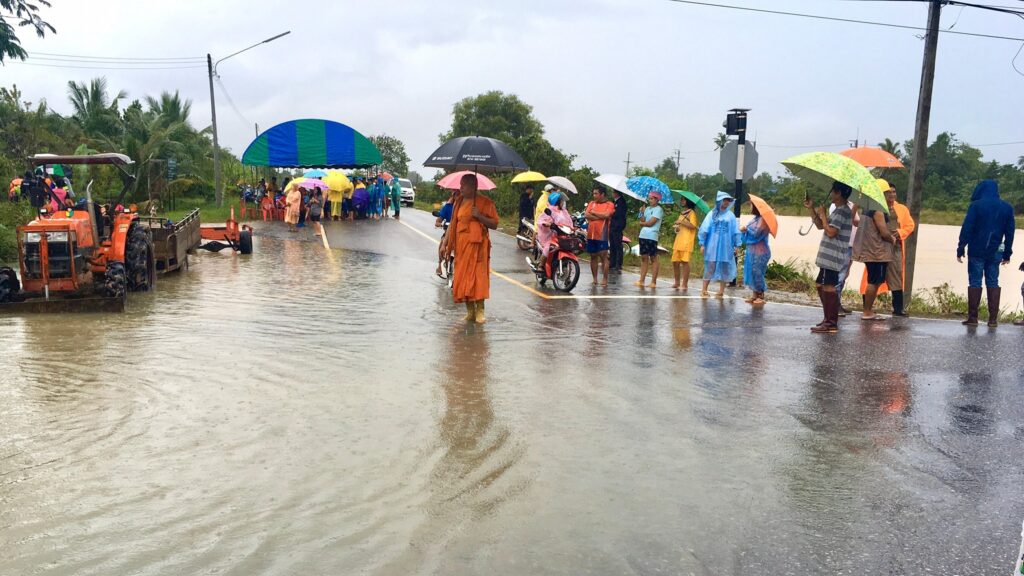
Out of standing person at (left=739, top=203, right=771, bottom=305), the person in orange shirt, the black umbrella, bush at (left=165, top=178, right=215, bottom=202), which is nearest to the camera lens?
the person in orange shirt

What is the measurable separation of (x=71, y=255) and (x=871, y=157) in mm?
11326

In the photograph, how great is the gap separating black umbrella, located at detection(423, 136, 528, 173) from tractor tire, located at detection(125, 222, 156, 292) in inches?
217

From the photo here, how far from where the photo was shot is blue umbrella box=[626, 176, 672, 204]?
14.6 m

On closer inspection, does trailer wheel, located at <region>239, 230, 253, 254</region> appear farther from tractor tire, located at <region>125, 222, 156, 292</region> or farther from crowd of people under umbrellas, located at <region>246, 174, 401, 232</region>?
crowd of people under umbrellas, located at <region>246, 174, 401, 232</region>

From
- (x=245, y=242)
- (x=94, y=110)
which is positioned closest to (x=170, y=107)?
(x=94, y=110)

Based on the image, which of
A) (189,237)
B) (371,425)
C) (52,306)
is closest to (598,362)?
(371,425)

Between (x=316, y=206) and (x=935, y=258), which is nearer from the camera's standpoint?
(x=316, y=206)

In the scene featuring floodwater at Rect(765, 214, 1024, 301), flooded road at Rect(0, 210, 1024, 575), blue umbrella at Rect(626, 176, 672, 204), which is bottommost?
floodwater at Rect(765, 214, 1024, 301)

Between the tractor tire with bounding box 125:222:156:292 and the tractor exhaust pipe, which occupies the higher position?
the tractor exhaust pipe

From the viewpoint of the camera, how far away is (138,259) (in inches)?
484

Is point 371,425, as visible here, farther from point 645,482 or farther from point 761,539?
point 761,539

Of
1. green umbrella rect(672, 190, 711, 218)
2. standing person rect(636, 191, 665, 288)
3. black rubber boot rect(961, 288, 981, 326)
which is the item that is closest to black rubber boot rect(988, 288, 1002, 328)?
black rubber boot rect(961, 288, 981, 326)

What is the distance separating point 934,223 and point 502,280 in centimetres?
5150

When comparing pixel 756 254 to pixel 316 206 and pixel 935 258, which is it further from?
pixel 935 258
